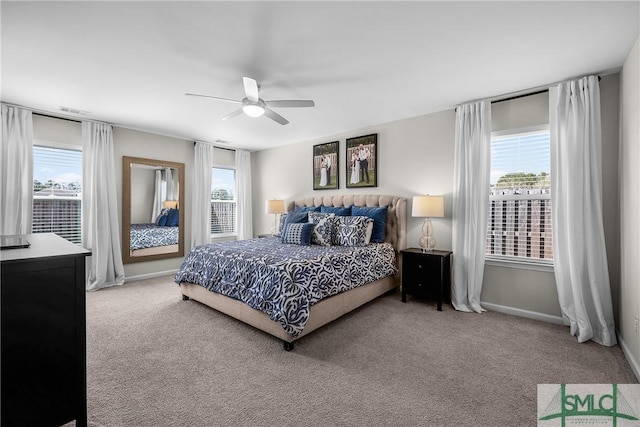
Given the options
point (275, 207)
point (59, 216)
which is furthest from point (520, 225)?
point (59, 216)

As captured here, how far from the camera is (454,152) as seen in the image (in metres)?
3.66

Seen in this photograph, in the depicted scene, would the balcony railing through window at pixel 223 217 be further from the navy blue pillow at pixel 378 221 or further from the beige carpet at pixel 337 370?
the navy blue pillow at pixel 378 221

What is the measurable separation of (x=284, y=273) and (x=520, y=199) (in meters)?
2.89

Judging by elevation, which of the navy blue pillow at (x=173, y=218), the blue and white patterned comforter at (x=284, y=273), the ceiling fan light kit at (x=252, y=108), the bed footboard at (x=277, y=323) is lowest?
the bed footboard at (x=277, y=323)

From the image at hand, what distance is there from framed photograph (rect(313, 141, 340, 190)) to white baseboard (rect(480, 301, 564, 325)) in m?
2.86

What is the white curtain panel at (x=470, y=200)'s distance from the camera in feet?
11.0

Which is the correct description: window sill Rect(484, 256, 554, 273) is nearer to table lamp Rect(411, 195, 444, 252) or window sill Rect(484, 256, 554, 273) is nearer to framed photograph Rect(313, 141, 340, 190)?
table lamp Rect(411, 195, 444, 252)

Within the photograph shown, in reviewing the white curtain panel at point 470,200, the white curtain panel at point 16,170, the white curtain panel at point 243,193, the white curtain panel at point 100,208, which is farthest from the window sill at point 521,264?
the white curtain panel at point 16,170

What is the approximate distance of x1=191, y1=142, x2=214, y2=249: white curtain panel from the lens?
5.44 meters

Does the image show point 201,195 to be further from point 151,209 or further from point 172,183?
point 151,209

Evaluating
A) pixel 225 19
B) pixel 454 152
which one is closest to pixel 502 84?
pixel 454 152

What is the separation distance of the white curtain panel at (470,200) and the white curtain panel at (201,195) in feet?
14.8

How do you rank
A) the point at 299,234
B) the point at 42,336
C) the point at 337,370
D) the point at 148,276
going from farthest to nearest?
the point at 148,276, the point at 299,234, the point at 337,370, the point at 42,336

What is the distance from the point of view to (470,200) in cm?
341
